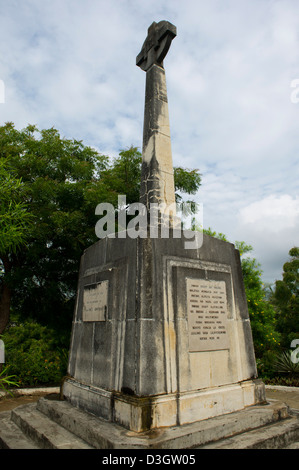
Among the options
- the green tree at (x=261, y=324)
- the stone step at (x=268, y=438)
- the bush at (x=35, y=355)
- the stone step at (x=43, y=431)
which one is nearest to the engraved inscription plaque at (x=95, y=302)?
the stone step at (x=43, y=431)

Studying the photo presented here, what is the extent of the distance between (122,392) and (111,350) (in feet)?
1.56

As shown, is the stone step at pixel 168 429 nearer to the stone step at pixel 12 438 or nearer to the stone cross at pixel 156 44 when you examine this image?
the stone step at pixel 12 438

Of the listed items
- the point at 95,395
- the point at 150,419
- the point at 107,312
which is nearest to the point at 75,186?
the point at 107,312

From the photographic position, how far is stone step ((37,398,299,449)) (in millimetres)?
2646

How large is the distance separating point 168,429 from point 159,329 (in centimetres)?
92

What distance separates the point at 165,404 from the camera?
3008mm

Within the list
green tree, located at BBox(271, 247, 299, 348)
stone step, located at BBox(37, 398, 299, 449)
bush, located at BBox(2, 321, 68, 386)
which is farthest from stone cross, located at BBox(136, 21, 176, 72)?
green tree, located at BBox(271, 247, 299, 348)

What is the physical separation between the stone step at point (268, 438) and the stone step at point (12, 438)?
76.2 inches

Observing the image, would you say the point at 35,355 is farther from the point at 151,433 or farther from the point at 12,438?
the point at 151,433

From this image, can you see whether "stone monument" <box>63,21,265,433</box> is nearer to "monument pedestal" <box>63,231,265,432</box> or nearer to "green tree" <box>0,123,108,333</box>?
"monument pedestal" <box>63,231,265,432</box>

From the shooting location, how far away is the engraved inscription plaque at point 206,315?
3.52 meters

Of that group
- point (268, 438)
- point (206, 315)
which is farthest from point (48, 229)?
point (268, 438)

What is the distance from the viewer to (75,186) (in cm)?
838
